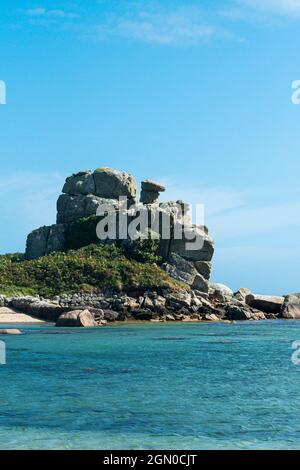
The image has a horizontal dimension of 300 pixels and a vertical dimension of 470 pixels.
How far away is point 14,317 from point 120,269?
21.8 meters

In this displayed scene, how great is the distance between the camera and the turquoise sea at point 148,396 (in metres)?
19.5

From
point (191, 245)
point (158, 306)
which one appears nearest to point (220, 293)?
point (191, 245)

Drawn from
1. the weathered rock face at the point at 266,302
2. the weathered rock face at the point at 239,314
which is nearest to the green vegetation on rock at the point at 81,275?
the weathered rock face at the point at 239,314

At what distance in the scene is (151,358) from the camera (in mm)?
40594

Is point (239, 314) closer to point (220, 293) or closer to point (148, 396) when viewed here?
point (220, 293)

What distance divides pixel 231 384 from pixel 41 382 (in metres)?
8.72

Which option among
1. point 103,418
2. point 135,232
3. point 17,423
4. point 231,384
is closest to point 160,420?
point 103,418

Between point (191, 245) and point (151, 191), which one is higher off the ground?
point (151, 191)

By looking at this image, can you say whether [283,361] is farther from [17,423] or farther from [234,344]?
[17,423]

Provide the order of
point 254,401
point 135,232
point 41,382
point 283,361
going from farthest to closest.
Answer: point 135,232, point 283,361, point 41,382, point 254,401

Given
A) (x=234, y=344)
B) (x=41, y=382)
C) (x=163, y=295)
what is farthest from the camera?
(x=163, y=295)

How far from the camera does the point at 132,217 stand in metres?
106

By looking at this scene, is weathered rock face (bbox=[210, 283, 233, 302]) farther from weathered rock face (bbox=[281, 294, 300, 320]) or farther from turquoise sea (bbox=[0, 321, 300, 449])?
turquoise sea (bbox=[0, 321, 300, 449])

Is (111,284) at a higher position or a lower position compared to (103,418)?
higher
